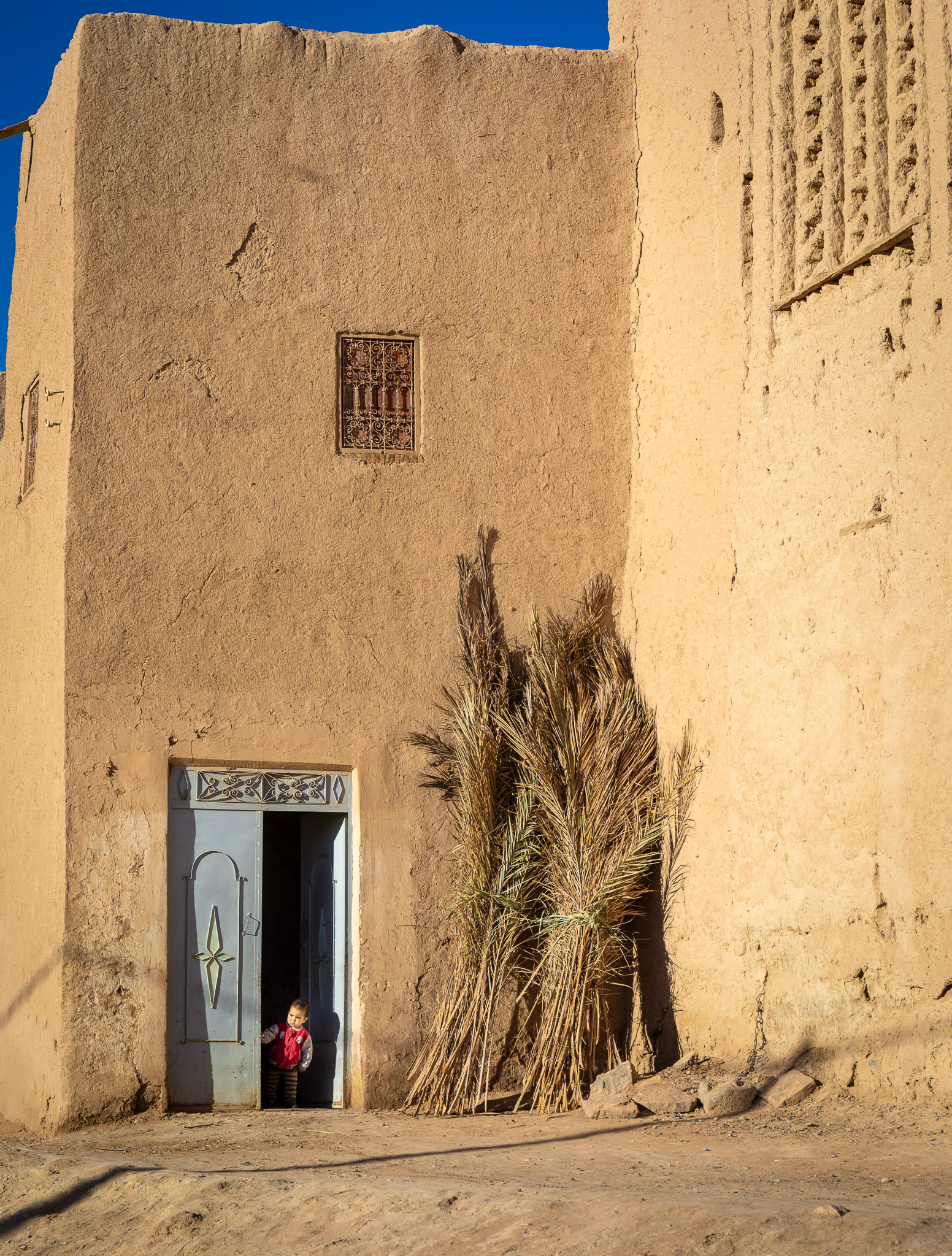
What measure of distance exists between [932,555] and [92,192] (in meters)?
4.40

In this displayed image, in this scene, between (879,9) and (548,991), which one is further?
(548,991)

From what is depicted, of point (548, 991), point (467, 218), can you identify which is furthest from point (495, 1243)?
point (467, 218)

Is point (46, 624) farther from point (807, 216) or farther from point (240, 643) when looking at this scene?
point (807, 216)

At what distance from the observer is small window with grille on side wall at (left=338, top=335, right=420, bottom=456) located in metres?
7.39

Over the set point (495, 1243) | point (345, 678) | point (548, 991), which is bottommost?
point (495, 1243)

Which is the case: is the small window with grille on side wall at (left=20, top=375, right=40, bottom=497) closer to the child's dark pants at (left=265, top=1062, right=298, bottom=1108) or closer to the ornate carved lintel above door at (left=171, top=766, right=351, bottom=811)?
the ornate carved lintel above door at (left=171, top=766, right=351, bottom=811)

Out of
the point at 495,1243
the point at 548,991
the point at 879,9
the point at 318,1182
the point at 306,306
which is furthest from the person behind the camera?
the point at 306,306

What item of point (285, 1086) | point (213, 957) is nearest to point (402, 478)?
point (213, 957)

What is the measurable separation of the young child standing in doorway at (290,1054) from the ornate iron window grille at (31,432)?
3126 millimetres

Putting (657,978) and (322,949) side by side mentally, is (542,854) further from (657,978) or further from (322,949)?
(322,949)

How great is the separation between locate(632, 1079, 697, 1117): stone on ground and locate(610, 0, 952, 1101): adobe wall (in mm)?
349

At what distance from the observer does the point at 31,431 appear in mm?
7996

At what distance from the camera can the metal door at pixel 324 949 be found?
276 inches

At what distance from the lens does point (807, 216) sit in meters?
6.23
